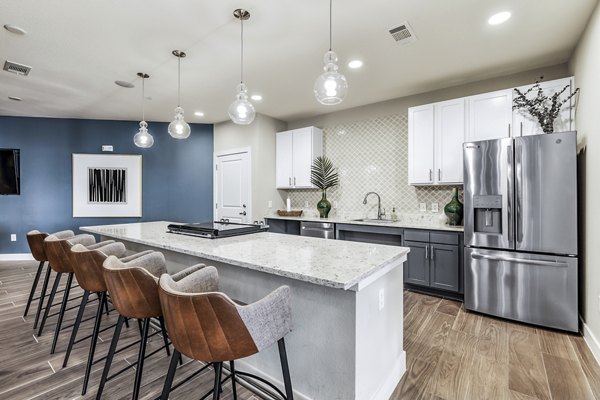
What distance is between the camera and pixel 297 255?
5.71 feet

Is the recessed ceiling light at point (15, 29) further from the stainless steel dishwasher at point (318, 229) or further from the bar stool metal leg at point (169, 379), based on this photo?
the stainless steel dishwasher at point (318, 229)

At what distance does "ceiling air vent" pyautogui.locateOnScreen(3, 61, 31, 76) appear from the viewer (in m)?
3.27

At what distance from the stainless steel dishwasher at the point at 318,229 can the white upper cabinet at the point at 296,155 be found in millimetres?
791

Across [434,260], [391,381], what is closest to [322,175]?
[434,260]

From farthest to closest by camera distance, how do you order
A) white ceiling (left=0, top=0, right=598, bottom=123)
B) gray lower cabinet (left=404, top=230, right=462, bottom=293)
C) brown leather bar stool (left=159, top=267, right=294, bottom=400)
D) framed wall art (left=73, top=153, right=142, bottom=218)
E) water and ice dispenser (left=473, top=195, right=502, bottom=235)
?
1. framed wall art (left=73, top=153, right=142, bottom=218)
2. gray lower cabinet (left=404, top=230, right=462, bottom=293)
3. water and ice dispenser (left=473, top=195, right=502, bottom=235)
4. white ceiling (left=0, top=0, right=598, bottom=123)
5. brown leather bar stool (left=159, top=267, right=294, bottom=400)

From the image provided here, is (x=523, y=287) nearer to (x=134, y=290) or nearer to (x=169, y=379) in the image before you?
(x=169, y=379)

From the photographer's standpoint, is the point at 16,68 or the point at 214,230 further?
the point at 16,68

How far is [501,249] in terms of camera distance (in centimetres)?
288

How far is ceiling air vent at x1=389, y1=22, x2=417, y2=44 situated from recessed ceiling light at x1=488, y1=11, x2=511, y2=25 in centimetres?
60

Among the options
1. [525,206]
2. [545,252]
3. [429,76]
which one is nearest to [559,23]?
[429,76]

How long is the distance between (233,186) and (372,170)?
101 inches

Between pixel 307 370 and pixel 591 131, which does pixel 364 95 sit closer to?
pixel 591 131

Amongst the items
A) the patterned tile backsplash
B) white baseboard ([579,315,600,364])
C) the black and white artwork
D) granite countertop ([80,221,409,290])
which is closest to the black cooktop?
granite countertop ([80,221,409,290])

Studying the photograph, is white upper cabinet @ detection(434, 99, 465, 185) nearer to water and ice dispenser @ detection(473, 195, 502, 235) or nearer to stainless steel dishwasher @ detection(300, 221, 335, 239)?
water and ice dispenser @ detection(473, 195, 502, 235)
